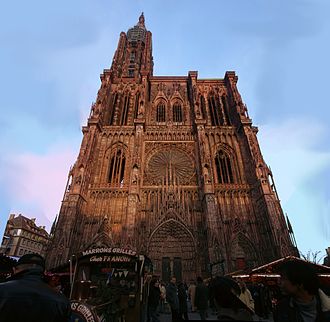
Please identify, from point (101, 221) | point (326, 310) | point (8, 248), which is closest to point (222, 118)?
point (101, 221)

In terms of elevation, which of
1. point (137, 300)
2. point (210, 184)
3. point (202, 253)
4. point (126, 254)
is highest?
point (210, 184)

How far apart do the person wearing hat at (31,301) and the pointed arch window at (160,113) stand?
990 inches

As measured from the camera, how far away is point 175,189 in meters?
Result: 19.7

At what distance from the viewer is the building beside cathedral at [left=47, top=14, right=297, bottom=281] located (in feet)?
53.5

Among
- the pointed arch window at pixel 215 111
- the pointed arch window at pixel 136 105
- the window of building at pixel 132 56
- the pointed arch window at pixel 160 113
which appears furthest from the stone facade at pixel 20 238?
the window of building at pixel 132 56

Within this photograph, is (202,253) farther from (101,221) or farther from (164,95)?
(164,95)

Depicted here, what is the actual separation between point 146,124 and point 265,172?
13.8m

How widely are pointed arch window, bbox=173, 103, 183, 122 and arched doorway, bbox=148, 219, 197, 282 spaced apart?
13.2m

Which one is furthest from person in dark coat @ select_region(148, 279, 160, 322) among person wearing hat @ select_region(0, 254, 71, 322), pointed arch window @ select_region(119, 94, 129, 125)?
pointed arch window @ select_region(119, 94, 129, 125)

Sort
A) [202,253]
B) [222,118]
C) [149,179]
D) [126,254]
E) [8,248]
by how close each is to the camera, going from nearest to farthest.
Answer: [126,254] < [202,253] < [149,179] < [222,118] < [8,248]

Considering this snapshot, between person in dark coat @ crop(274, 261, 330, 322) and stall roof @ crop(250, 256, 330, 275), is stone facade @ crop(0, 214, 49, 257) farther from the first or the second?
person in dark coat @ crop(274, 261, 330, 322)

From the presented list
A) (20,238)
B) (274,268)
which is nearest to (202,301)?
(274,268)

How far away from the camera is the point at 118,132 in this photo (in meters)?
23.6

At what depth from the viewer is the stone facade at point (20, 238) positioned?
1562 inches
